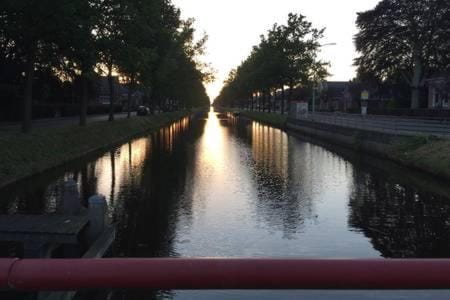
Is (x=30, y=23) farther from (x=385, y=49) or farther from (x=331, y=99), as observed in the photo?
(x=331, y=99)

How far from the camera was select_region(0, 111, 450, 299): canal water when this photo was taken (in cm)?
1020

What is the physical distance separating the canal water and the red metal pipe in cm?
589

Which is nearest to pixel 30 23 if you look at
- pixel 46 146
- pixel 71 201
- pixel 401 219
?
pixel 46 146

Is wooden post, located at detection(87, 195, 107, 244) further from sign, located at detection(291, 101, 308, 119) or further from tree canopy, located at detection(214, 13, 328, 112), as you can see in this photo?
tree canopy, located at detection(214, 13, 328, 112)

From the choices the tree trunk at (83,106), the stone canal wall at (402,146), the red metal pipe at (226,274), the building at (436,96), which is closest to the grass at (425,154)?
the stone canal wall at (402,146)

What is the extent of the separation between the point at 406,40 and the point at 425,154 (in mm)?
45398

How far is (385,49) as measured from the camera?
6322cm

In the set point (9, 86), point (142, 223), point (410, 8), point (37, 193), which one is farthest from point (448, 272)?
point (410, 8)

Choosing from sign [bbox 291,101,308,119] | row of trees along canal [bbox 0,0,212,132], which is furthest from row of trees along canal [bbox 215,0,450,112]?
row of trees along canal [bbox 0,0,212,132]

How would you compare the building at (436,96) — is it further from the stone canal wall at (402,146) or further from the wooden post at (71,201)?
the wooden post at (71,201)

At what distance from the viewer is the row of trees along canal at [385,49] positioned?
60.2 meters

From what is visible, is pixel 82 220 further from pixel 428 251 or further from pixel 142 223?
pixel 428 251

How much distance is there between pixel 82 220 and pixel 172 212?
4.85 metres

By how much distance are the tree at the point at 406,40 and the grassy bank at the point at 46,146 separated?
3914 centimetres
